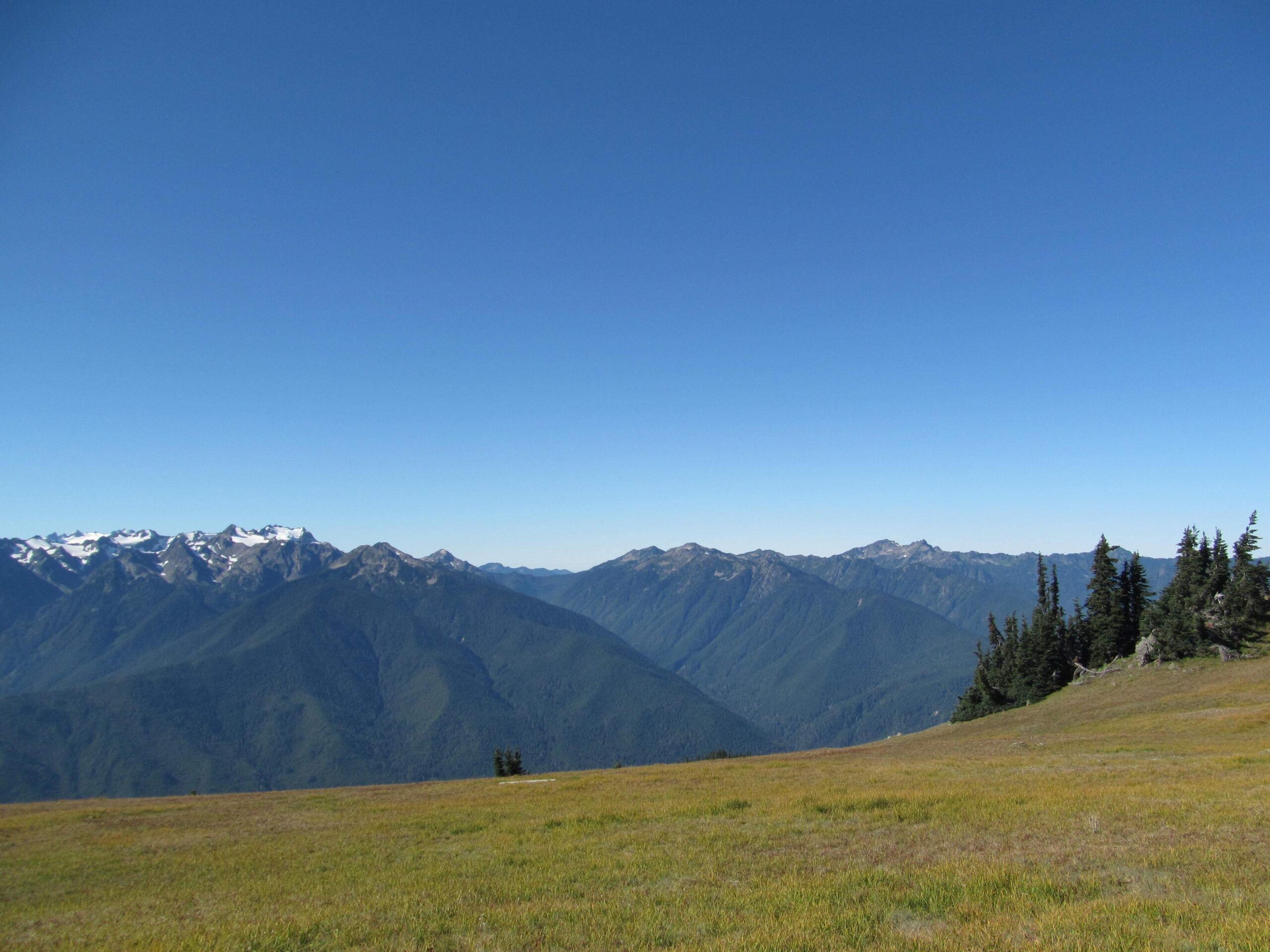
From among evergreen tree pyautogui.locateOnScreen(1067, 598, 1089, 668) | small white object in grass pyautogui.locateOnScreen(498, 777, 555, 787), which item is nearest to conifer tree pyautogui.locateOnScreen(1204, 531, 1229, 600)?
evergreen tree pyautogui.locateOnScreen(1067, 598, 1089, 668)

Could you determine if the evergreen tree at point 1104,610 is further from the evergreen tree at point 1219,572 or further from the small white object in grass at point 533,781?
the small white object in grass at point 533,781

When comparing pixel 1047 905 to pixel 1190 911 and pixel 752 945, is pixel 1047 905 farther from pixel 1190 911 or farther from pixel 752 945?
pixel 752 945

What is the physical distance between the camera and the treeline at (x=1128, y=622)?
238 feet

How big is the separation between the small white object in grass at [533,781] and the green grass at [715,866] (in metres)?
10.00

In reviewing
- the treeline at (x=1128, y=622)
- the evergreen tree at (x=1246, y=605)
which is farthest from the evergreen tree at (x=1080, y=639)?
the evergreen tree at (x=1246, y=605)

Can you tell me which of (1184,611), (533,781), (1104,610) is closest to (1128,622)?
(1104,610)

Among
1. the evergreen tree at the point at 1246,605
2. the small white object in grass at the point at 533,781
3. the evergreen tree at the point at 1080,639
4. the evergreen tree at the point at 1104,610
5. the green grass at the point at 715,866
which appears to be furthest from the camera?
the evergreen tree at the point at 1080,639

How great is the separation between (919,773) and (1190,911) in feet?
80.1

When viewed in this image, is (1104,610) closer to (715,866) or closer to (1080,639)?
(1080,639)

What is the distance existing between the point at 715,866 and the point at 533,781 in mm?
34908

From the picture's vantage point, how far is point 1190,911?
401 inches

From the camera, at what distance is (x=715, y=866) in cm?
1603

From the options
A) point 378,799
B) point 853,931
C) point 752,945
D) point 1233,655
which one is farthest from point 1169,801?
point 1233,655

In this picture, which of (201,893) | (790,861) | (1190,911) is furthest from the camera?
(201,893)
